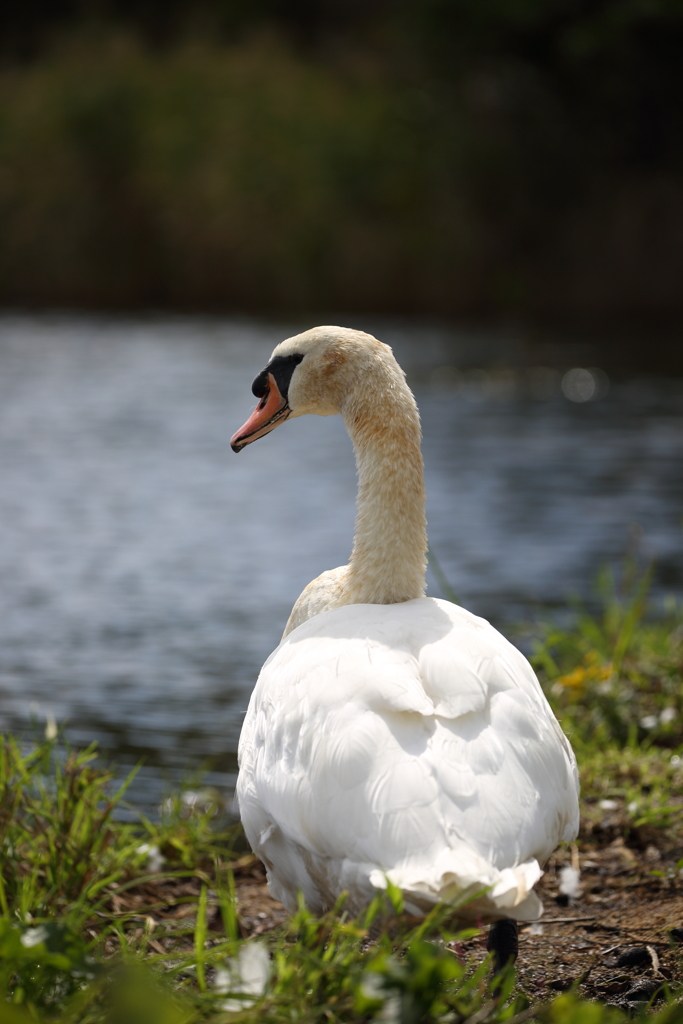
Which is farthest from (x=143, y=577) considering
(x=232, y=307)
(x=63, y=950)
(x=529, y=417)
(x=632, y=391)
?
(x=232, y=307)

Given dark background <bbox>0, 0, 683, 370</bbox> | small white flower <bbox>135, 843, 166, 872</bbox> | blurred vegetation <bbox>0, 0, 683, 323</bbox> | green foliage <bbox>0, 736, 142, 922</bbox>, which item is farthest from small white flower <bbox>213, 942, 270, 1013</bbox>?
blurred vegetation <bbox>0, 0, 683, 323</bbox>

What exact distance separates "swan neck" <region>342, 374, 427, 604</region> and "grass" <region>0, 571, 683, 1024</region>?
733mm

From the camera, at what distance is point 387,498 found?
2.80 meters

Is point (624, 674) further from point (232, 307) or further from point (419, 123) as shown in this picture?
point (419, 123)

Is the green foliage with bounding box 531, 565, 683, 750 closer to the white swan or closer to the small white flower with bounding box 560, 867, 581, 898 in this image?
the small white flower with bounding box 560, 867, 581, 898

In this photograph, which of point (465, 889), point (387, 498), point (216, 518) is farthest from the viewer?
point (216, 518)

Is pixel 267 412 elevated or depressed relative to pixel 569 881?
elevated

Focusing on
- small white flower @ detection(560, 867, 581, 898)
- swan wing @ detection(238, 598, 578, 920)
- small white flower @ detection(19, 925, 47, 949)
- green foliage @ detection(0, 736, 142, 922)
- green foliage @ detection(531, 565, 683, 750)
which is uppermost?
swan wing @ detection(238, 598, 578, 920)

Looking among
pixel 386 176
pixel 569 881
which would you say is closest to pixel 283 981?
pixel 569 881

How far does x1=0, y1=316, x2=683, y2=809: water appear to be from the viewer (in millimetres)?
5000

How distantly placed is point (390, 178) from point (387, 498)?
20764 millimetres

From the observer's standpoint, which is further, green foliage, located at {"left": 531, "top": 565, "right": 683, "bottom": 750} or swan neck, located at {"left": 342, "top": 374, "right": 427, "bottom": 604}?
green foliage, located at {"left": 531, "top": 565, "right": 683, "bottom": 750}

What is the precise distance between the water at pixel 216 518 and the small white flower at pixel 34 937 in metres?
2.29

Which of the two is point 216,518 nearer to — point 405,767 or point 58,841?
point 58,841
